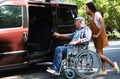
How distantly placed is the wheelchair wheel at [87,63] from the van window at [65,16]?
1744 millimetres

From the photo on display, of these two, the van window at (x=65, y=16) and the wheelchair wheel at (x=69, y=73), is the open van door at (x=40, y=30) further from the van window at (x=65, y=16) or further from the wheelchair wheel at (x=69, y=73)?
the wheelchair wheel at (x=69, y=73)

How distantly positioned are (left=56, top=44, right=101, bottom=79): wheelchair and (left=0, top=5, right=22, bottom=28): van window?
1.46 m

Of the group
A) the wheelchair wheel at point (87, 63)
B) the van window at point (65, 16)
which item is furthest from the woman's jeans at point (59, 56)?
the van window at point (65, 16)

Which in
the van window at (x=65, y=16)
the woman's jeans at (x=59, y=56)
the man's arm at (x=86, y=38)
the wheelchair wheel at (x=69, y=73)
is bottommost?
the wheelchair wheel at (x=69, y=73)

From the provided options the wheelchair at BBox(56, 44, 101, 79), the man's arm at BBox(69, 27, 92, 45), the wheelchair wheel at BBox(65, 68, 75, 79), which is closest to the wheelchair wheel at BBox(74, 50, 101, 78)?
the wheelchair at BBox(56, 44, 101, 79)

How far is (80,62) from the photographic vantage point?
8.22m

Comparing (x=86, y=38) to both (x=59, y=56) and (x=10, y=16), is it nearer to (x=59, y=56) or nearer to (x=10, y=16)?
(x=59, y=56)

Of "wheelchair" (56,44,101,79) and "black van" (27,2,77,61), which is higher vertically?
"black van" (27,2,77,61)

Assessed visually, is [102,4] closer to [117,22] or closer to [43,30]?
[117,22]

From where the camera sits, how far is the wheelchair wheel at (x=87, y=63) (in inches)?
319

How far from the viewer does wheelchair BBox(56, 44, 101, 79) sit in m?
8.09

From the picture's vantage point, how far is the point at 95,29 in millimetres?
8586

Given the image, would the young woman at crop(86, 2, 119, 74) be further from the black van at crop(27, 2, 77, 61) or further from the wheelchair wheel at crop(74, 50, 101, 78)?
the black van at crop(27, 2, 77, 61)

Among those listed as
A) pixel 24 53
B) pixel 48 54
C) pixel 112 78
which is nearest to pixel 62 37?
pixel 48 54
